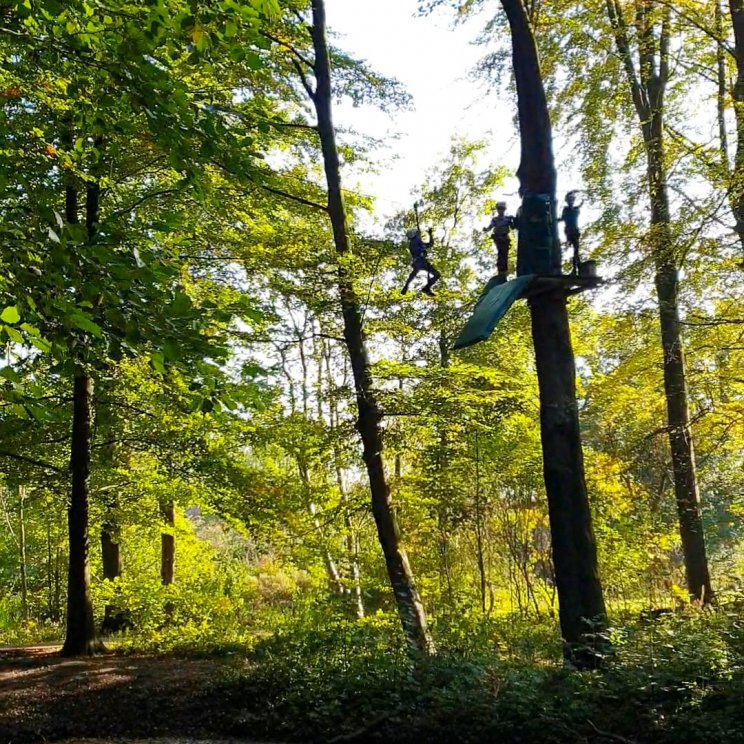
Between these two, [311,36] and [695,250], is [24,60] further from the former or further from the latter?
[695,250]

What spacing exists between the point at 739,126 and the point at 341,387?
18.0ft

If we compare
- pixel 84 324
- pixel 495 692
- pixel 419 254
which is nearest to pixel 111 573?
pixel 419 254

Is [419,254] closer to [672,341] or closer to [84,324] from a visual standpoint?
[672,341]

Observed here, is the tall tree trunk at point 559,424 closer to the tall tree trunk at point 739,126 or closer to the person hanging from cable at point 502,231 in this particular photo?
the person hanging from cable at point 502,231

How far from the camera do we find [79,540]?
27.9ft

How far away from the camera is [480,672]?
17.1 ft

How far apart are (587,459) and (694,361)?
9.77 ft

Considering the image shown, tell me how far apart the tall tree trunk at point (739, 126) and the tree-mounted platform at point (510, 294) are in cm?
183

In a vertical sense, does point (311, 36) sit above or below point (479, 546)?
above

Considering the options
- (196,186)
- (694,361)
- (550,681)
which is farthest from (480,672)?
(694,361)

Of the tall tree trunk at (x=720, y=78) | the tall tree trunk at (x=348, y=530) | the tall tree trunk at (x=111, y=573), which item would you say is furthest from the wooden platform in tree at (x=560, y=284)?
the tall tree trunk at (x=111, y=573)

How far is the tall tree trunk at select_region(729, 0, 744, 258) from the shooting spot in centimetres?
630

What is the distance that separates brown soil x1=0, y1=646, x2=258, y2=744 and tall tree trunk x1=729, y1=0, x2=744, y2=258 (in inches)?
292

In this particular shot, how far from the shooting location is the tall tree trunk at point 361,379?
7973 mm
